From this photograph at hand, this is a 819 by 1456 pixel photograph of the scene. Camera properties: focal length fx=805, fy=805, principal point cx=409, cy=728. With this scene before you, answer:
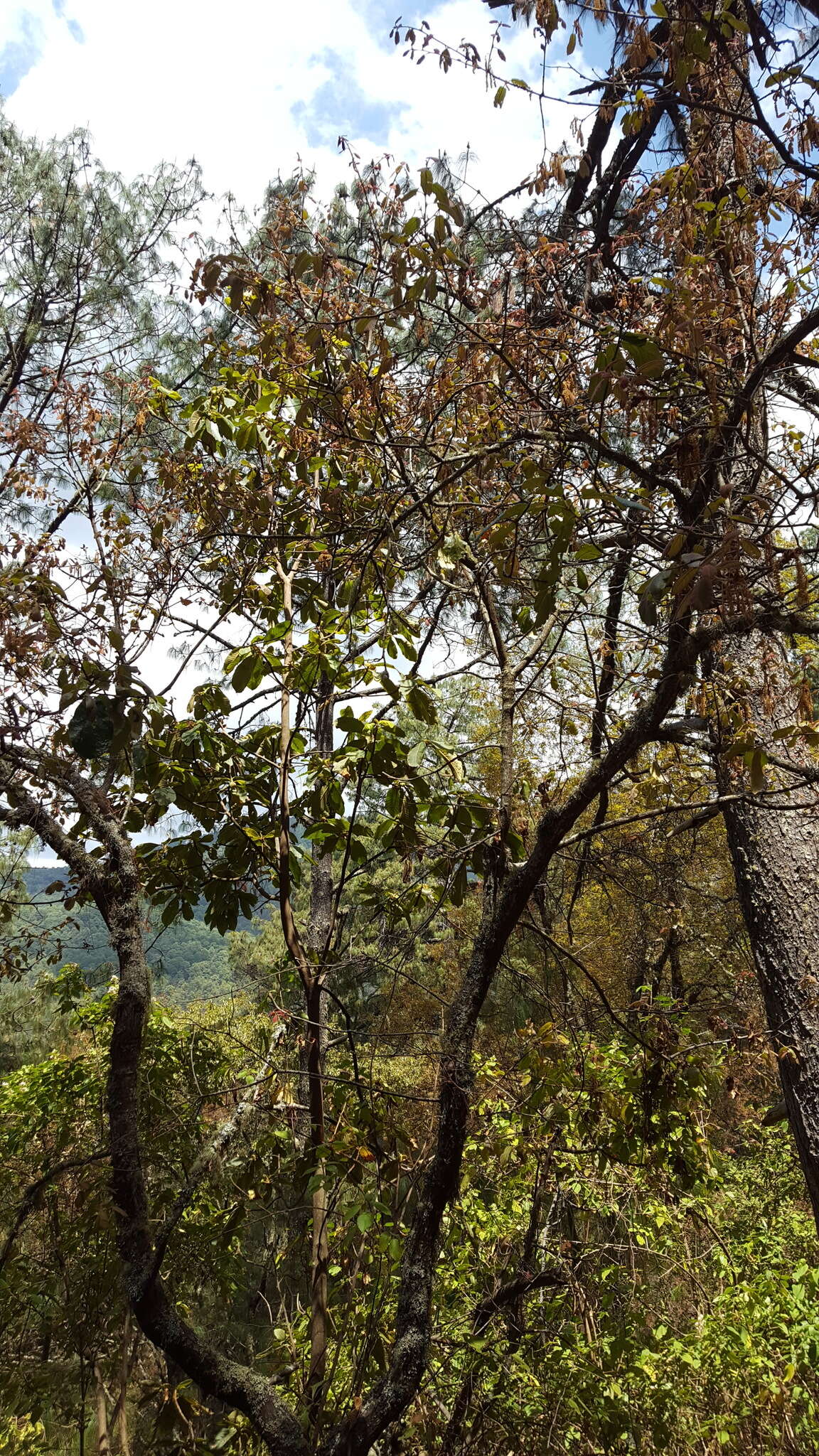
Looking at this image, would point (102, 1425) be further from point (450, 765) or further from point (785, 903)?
point (785, 903)

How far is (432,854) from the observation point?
2033 mm

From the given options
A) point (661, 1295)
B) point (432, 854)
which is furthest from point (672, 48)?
point (661, 1295)

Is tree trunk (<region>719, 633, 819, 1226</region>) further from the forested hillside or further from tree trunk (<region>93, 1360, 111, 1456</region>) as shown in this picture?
tree trunk (<region>93, 1360, 111, 1456</region>)

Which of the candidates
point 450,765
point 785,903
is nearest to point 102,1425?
point 450,765

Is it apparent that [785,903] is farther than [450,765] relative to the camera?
Yes

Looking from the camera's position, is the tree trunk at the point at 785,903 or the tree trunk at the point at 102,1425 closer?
the tree trunk at the point at 102,1425

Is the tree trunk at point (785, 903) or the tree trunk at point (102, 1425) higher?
the tree trunk at point (785, 903)

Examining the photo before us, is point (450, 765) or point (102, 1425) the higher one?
point (450, 765)

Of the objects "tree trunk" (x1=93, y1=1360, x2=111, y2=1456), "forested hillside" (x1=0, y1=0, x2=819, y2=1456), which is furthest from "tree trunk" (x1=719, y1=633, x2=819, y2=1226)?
"tree trunk" (x1=93, y1=1360, x2=111, y2=1456)

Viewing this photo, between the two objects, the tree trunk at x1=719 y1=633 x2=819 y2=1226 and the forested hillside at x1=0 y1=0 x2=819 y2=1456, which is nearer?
the forested hillside at x1=0 y1=0 x2=819 y2=1456

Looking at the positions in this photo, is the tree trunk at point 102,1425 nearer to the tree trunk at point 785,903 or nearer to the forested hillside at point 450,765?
the forested hillside at point 450,765

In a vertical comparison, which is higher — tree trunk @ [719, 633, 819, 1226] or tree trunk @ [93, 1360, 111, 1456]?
tree trunk @ [719, 633, 819, 1226]

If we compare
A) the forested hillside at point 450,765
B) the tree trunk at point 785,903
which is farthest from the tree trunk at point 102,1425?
the tree trunk at point 785,903

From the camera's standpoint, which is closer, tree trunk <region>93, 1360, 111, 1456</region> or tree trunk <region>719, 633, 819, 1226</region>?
tree trunk <region>93, 1360, 111, 1456</region>
